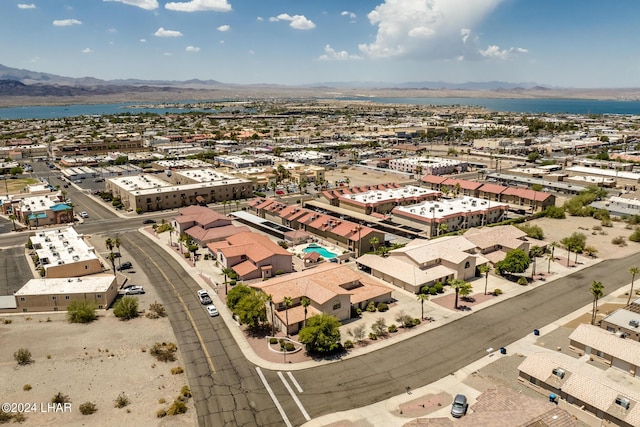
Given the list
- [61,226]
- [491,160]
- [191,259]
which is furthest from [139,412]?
[491,160]

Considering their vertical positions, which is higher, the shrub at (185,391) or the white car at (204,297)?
the white car at (204,297)

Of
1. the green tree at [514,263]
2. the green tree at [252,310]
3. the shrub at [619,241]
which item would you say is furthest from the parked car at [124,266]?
the shrub at [619,241]

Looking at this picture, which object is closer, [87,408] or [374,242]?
[87,408]

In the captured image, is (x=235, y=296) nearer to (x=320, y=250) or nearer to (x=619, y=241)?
(x=320, y=250)

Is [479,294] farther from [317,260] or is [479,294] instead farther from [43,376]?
[43,376]

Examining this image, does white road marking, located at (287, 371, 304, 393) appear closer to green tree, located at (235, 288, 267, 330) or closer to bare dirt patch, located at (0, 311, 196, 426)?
green tree, located at (235, 288, 267, 330)

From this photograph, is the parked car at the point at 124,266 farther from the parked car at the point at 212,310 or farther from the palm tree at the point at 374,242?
the palm tree at the point at 374,242

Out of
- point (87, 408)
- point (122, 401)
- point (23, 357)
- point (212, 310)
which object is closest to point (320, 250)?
point (212, 310)
